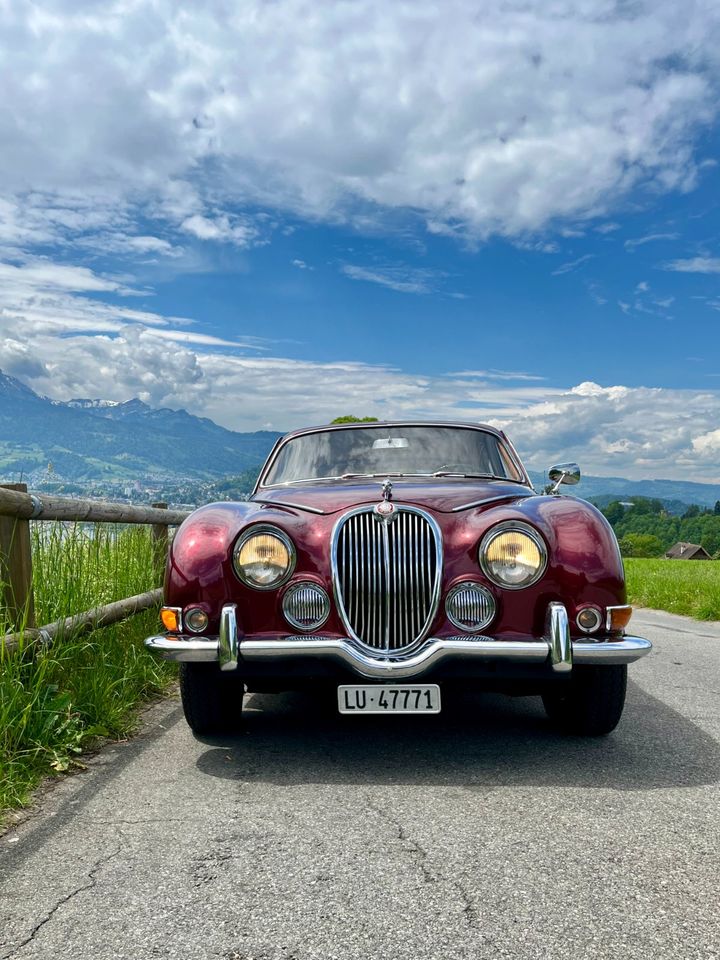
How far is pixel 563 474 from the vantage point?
5.08m

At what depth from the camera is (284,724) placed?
4.27 m

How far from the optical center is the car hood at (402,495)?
375 centimetres

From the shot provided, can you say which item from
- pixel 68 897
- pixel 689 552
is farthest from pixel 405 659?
pixel 689 552

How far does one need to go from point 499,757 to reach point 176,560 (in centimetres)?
168

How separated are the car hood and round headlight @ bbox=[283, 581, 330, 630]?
0.39 m

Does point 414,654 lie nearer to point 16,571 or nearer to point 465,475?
point 465,475

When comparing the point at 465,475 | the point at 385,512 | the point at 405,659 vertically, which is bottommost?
the point at 405,659

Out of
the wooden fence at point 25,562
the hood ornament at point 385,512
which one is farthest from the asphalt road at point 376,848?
the hood ornament at point 385,512

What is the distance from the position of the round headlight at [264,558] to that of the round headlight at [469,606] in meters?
0.71

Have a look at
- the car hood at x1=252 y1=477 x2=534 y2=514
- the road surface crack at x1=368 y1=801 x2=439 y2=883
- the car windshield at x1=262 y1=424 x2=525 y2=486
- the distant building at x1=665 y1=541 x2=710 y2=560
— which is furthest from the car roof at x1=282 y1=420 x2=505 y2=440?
the distant building at x1=665 y1=541 x2=710 y2=560

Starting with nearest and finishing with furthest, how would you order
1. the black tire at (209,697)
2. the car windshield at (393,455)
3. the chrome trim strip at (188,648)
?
the chrome trim strip at (188,648)
the black tire at (209,697)
the car windshield at (393,455)

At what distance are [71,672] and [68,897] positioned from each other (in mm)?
2000

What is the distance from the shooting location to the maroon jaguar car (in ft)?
11.2

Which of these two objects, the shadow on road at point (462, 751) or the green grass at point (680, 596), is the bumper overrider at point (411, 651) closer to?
the shadow on road at point (462, 751)
